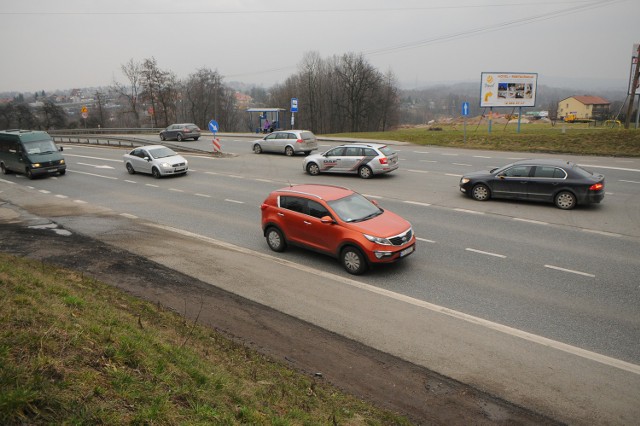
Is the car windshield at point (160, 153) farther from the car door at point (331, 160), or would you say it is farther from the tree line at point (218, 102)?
the tree line at point (218, 102)

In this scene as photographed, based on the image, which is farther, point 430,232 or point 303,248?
point 430,232

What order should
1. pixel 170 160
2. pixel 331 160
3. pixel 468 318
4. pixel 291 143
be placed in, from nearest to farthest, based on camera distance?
pixel 468 318 → pixel 331 160 → pixel 170 160 → pixel 291 143

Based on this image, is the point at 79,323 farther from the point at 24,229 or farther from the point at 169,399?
the point at 24,229

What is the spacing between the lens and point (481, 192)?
15641 mm

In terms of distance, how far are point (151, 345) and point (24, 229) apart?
10.4 m

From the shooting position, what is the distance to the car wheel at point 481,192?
15555 mm

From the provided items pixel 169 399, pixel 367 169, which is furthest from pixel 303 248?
pixel 367 169

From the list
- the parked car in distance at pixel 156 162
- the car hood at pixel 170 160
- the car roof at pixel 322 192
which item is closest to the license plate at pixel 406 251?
the car roof at pixel 322 192

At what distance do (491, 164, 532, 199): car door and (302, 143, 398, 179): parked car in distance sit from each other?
577 cm

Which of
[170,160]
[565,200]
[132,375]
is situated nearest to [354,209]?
[132,375]

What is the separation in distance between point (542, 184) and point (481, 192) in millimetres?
1978

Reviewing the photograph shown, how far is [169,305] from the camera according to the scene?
7.87 metres

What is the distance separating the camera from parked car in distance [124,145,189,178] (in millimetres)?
22078

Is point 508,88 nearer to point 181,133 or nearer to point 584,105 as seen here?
point 181,133
